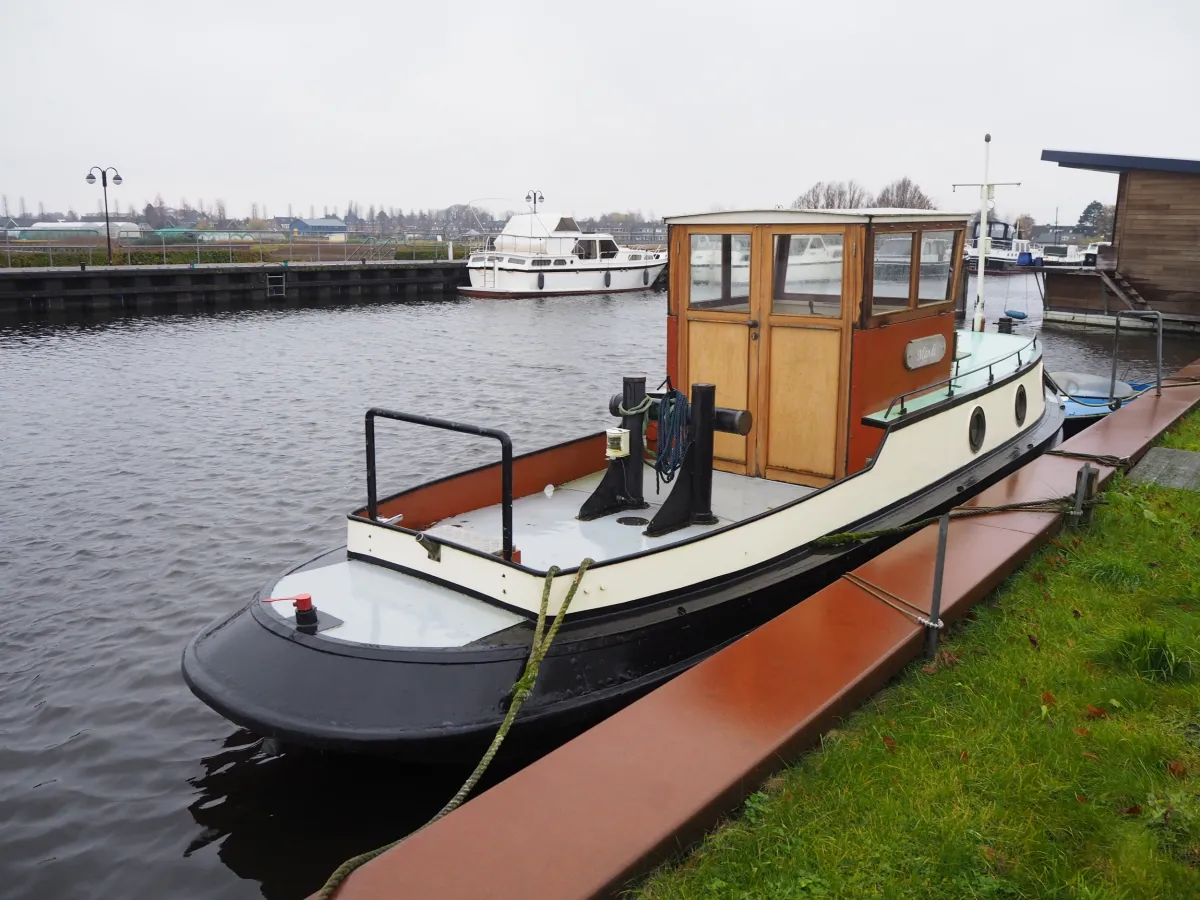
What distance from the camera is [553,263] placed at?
155ft

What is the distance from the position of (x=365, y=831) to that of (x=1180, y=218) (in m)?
28.4

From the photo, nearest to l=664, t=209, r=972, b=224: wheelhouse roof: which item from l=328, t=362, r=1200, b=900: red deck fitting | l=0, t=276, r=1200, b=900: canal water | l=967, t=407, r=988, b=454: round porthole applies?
l=967, t=407, r=988, b=454: round porthole

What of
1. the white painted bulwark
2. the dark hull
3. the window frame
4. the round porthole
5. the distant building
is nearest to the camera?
the dark hull

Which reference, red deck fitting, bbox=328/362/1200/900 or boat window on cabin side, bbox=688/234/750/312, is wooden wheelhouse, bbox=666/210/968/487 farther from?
red deck fitting, bbox=328/362/1200/900

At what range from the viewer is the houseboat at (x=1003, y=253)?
57959 millimetres

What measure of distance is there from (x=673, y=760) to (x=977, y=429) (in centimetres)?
603

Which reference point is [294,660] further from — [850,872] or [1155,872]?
[1155,872]

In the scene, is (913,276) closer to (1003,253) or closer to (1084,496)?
(1084,496)

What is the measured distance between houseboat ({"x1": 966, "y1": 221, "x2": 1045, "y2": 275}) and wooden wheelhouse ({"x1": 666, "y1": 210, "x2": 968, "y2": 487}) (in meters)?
49.6

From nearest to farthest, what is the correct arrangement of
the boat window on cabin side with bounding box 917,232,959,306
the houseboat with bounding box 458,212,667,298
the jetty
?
the boat window on cabin side with bounding box 917,232,959,306, the jetty, the houseboat with bounding box 458,212,667,298

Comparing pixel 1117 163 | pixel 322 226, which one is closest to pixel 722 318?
pixel 1117 163

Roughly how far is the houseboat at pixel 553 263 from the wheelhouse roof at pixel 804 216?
38.5 meters

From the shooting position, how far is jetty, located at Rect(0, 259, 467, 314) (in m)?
34.8

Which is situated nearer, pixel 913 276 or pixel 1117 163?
pixel 913 276
